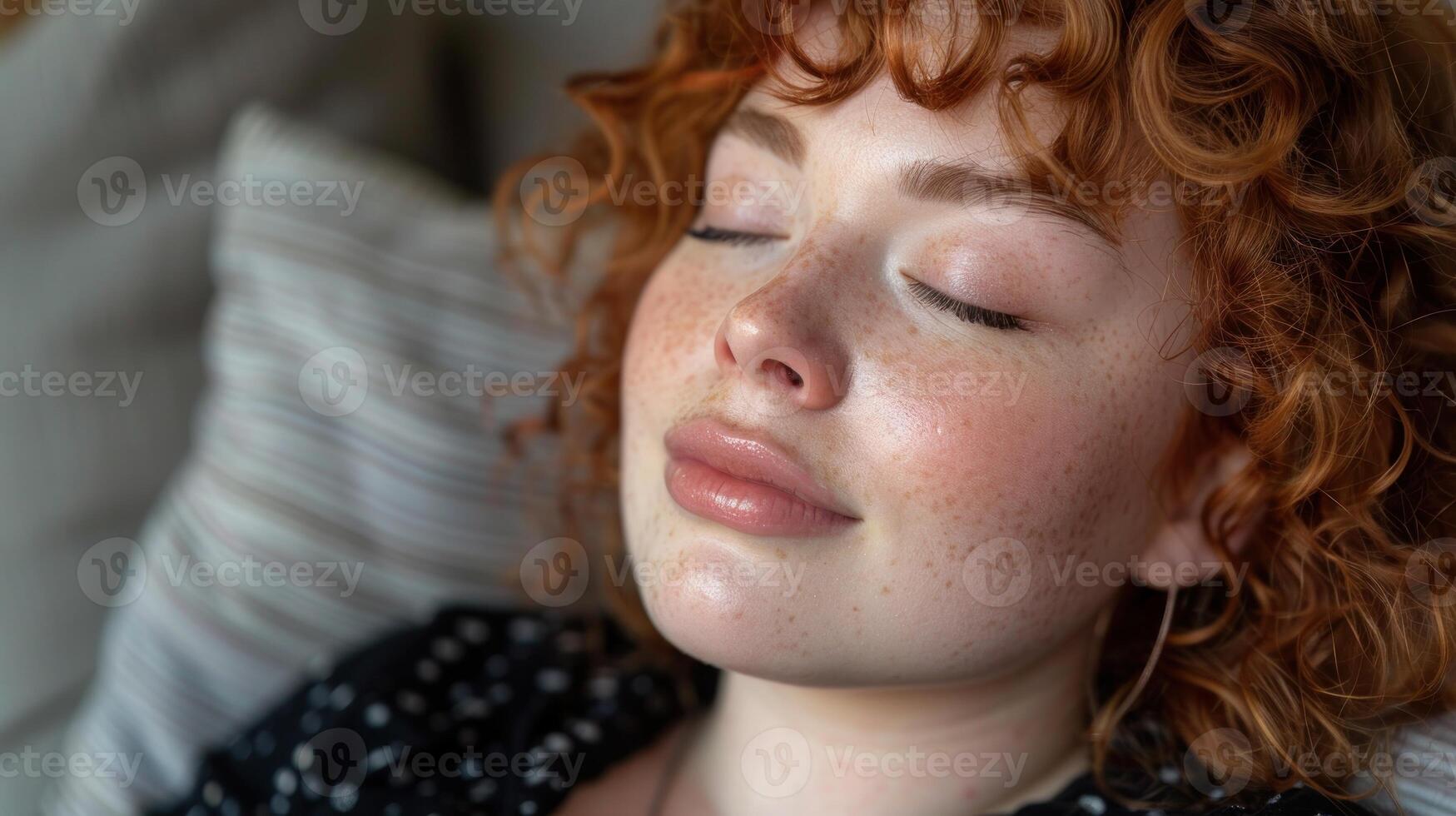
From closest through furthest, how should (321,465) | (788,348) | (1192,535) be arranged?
(788,348) → (1192,535) → (321,465)

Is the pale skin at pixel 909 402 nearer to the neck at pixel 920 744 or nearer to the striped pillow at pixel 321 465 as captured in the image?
the neck at pixel 920 744

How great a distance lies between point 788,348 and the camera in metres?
0.75

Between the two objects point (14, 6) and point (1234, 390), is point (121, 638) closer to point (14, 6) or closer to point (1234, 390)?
point (14, 6)

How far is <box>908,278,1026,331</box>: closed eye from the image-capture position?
0.78 m

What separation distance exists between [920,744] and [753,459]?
294mm

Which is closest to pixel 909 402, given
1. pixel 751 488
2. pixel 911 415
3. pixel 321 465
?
pixel 911 415

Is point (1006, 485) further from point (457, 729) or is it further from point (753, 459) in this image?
point (457, 729)

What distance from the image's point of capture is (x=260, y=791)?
1076 millimetres

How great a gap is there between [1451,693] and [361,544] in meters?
0.98

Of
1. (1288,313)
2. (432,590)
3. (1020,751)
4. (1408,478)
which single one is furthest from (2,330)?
(1408,478)

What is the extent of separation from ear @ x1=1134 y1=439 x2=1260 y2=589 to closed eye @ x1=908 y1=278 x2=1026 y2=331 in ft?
0.69

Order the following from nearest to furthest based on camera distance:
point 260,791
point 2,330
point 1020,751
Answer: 1. point 1020,751
2. point 260,791
3. point 2,330

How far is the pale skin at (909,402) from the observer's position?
2.51 ft

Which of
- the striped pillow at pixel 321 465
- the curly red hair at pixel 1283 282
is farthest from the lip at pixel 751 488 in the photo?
the striped pillow at pixel 321 465
